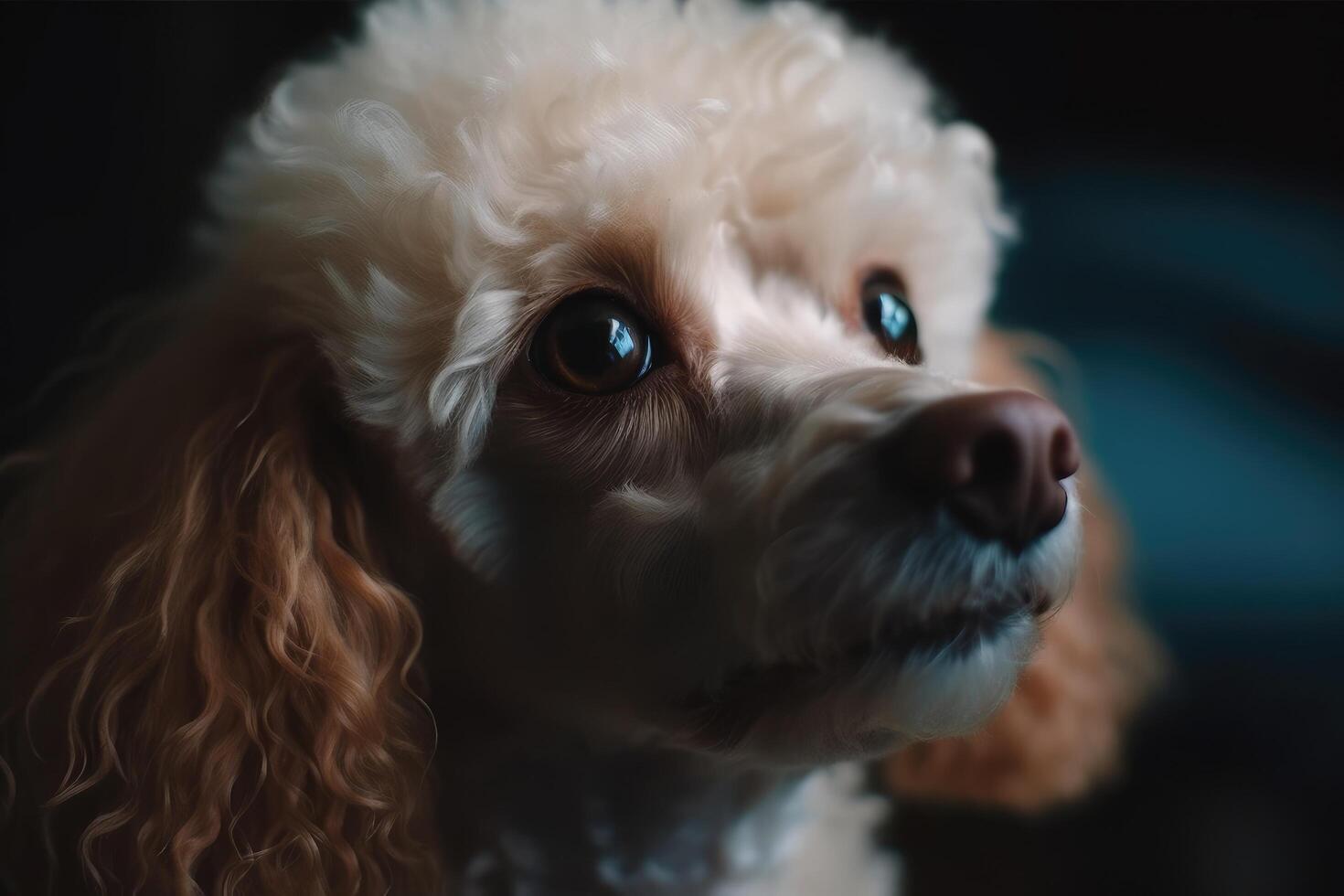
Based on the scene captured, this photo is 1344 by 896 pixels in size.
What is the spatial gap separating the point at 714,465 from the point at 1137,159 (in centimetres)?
71

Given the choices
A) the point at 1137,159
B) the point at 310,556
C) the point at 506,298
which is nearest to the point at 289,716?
the point at 310,556

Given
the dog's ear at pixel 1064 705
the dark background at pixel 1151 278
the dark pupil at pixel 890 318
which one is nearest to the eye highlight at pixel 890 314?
the dark pupil at pixel 890 318

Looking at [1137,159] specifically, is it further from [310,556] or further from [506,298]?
[310,556]

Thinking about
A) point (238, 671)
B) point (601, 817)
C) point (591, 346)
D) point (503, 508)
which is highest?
point (591, 346)

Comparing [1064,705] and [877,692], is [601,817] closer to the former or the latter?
[877,692]

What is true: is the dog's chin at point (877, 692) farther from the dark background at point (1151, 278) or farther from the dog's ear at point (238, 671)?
the dark background at point (1151, 278)

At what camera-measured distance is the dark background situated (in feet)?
3.14

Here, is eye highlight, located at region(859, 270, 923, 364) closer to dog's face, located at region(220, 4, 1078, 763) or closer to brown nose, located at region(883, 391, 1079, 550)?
dog's face, located at region(220, 4, 1078, 763)

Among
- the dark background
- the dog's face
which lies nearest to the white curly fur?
the dog's face

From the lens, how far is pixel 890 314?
0.76 metres

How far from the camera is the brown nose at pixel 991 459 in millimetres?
498

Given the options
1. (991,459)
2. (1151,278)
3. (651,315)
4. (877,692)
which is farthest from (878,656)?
(1151,278)

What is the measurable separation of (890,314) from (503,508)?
1.05 feet

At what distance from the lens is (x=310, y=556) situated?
2.14ft
